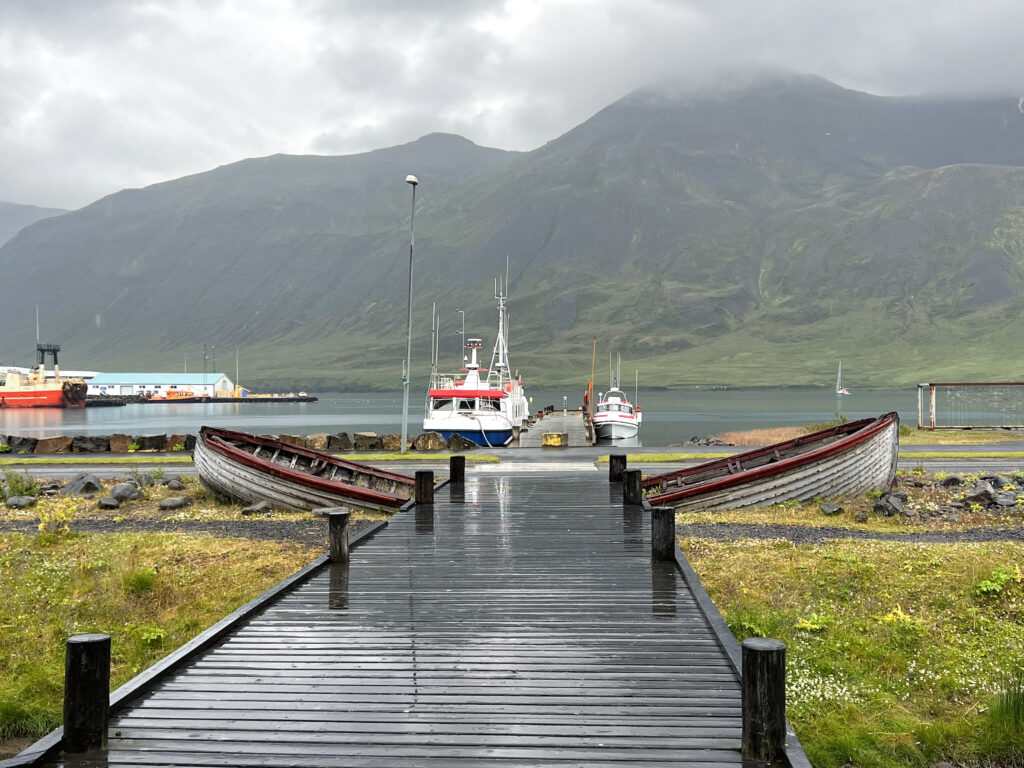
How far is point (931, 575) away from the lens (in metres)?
13.3

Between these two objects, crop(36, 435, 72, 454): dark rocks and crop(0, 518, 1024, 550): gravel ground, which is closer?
crop(0, 518, 1024, 550): gravel ground

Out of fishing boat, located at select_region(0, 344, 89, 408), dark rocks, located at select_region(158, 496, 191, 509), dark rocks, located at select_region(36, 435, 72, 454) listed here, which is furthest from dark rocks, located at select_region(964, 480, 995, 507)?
fishing boat, located at select_region(0, 344, 89, 408)

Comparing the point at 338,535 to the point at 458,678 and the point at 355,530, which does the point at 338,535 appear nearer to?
the point at 458,678

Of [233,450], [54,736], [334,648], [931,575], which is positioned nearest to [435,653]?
[334,648]

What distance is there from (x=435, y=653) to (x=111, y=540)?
11.9 m

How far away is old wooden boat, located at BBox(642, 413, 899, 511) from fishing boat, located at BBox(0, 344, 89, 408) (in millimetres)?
145799

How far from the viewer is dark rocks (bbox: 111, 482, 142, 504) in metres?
22.1

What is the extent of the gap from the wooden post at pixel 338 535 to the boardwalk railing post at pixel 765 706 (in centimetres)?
669

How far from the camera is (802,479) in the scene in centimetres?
1955

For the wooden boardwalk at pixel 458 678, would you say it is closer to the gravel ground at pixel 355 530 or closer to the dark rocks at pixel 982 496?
the gravel ground at pixel 355 530

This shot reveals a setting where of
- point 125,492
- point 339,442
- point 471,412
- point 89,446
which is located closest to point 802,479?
point 125,492

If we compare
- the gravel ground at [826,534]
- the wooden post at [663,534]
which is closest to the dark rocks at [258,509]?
the gravel ground at [826,534]

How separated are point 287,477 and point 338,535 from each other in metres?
9.20

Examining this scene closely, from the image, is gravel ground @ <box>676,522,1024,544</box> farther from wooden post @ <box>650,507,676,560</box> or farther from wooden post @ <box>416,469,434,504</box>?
wooden post @ <box>650,507,676,560</box>
